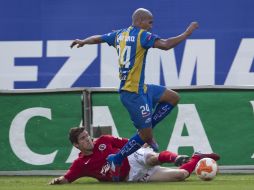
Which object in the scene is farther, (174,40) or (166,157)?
(166,157)

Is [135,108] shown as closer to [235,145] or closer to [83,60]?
[235,145]

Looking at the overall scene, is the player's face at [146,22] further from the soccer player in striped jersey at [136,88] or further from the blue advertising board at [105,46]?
the blue advertising board at [105,46]

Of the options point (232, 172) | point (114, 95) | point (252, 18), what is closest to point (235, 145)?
point (232, 172)

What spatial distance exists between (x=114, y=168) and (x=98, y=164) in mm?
188

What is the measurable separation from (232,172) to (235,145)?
1.28 feet

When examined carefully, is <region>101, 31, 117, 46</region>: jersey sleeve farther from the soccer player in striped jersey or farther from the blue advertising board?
the blue advertising board

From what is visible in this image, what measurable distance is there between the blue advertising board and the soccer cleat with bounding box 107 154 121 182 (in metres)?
3.97

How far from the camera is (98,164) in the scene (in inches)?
381

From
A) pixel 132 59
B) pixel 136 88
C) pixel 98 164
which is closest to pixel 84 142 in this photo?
pixel 98 164

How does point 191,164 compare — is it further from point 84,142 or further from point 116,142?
point 84,142

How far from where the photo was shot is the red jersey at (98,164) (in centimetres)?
962

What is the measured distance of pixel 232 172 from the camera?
37.7ft

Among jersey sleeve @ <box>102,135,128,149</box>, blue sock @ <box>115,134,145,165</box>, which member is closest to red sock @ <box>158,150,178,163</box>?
blue sock @ <box>115,134,145,165</box>

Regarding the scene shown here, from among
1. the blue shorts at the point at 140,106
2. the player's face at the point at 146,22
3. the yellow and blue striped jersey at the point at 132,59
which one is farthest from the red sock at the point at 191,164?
the player's face at the point at 146,22
